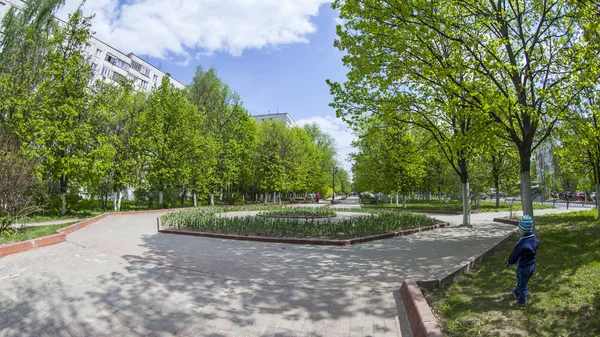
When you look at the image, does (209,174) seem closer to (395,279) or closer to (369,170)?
(369,170)

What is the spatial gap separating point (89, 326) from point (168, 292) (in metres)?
1.28

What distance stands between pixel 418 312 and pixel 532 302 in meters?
1.62

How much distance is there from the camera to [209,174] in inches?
1230

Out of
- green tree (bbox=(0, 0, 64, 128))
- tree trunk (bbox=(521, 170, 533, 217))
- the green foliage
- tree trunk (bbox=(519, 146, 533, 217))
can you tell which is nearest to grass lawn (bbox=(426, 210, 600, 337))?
tree trunk (bbox=(521, 170, 533, 217))

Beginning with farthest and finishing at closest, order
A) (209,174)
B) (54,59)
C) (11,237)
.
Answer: (209,174) → (54,59) → (11,237)

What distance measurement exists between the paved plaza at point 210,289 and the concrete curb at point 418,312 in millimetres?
147

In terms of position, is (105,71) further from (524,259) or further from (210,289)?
(524,259)

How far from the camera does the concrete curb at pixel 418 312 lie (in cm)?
348

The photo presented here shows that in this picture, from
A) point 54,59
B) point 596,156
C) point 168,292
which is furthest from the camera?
point 54,59

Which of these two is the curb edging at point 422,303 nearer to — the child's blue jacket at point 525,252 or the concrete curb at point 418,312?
the concrete curb at point 418,312

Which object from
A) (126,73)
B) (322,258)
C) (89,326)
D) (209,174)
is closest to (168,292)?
(89,326)

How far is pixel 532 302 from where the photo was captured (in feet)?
13.8

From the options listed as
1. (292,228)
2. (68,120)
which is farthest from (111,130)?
(292,228)

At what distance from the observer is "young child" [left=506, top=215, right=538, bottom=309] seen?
13.6ft
